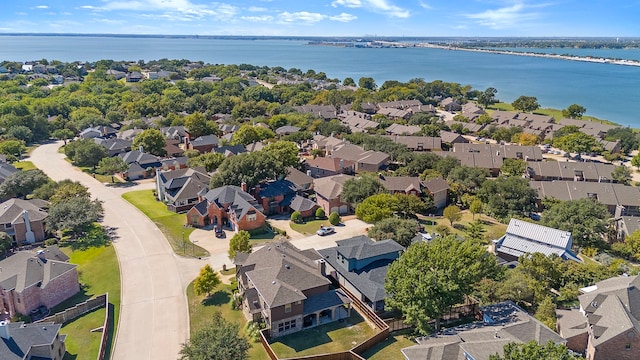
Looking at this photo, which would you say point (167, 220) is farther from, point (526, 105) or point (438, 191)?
point (526, 105)

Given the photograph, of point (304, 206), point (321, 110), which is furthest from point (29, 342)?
point (321, 110)

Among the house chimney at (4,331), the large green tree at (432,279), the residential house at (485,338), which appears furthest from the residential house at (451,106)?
the house chimney at (4,331)

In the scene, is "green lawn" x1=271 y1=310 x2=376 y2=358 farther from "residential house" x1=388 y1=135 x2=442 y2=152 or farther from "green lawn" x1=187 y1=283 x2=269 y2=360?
"residential house" x1=388 y1=135 x2=442 y2=152

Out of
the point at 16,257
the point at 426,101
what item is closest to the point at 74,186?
the point at 16,257

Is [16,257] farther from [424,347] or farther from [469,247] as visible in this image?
[469,247]

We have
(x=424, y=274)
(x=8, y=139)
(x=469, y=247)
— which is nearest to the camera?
(x=424, y=274)

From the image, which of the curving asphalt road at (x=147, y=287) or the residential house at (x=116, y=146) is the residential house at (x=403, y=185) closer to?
the curving asphalt road at (x=147, y=287)
